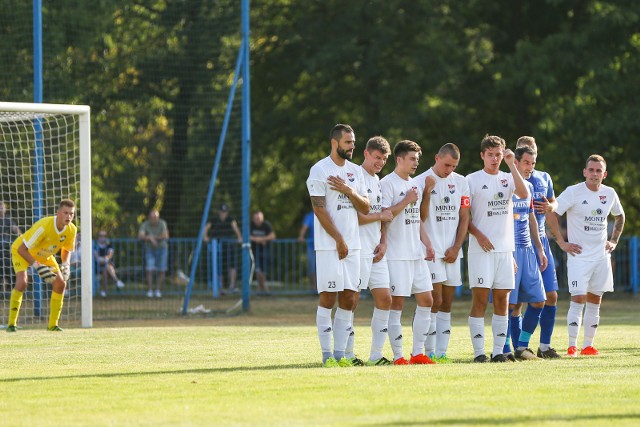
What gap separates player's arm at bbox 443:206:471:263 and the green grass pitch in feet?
3.61

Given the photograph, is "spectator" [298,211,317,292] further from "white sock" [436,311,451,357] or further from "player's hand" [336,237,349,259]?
"player's hand" [336,237,349,259]

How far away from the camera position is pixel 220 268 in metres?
28.6

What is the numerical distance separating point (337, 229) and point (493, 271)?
1805mm

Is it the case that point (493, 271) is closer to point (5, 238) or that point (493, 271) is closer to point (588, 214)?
point (588, 214)

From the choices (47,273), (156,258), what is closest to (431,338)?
(47,273)

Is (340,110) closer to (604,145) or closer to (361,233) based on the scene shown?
(604,145)

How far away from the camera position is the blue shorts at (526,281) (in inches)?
513

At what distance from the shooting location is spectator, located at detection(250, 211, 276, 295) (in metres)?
29.2

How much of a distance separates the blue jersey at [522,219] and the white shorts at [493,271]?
2.04 feet

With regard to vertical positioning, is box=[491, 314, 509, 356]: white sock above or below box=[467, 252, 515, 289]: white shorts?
below

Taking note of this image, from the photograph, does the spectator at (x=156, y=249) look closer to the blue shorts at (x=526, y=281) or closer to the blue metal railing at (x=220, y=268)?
the blue metal railing at (x=220, y=268)

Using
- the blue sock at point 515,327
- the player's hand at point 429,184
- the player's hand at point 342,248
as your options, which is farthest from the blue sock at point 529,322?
the player's hand at point 342,248

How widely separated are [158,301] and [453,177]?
1576 centimetres

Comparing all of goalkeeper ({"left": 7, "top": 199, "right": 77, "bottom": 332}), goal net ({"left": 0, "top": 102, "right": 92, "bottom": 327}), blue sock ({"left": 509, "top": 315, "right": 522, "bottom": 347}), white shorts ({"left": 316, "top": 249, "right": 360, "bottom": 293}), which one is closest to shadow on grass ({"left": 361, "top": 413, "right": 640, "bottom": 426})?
white shorts ({"left": 316, "top": 249, "right": 360, "bottom": 293})
